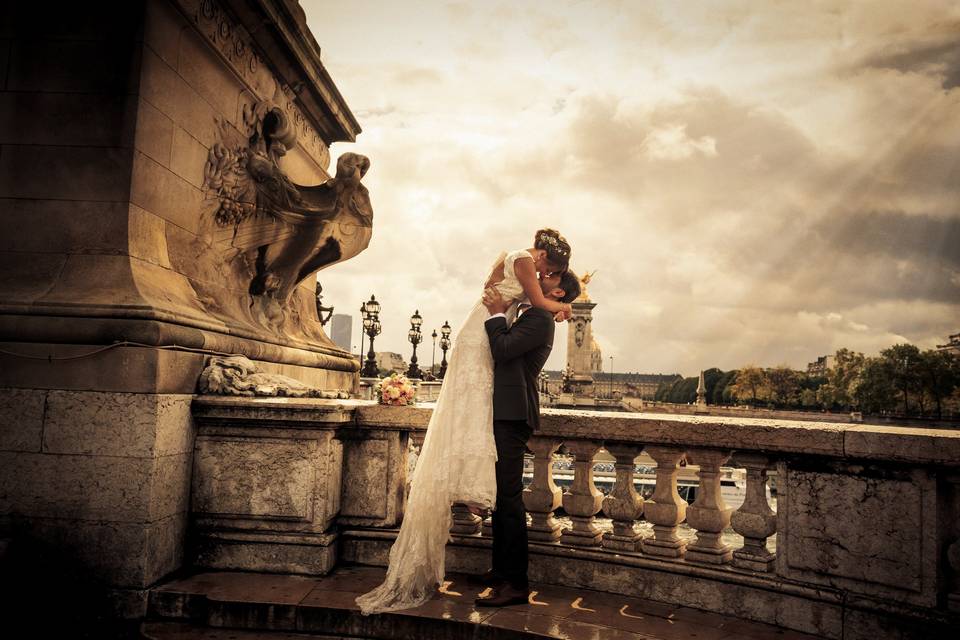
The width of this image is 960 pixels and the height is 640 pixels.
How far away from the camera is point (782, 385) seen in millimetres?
120312

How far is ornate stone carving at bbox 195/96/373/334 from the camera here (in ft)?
20.3

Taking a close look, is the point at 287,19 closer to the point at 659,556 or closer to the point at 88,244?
the point at 88,244

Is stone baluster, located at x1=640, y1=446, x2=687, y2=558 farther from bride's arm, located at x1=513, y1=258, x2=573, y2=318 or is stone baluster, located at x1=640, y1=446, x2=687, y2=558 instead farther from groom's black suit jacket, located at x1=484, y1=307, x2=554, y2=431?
bride's arm, located at x1=513, y1=258, x2=573, y2=318

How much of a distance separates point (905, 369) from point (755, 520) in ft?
322

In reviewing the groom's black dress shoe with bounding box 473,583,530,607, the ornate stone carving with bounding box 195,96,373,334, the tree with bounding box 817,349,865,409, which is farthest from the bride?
the tree with bounding box 817,349,865,409

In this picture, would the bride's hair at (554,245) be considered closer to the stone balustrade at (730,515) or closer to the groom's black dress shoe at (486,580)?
the stone balustrade at (730,515)

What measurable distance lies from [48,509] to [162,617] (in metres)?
1.00

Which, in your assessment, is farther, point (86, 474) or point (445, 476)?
point (86, 474)

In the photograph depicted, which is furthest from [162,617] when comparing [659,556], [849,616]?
[849,616]

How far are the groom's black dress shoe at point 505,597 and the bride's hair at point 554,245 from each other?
6.65ft

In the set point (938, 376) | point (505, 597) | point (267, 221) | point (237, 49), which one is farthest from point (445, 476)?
point (938, 376)

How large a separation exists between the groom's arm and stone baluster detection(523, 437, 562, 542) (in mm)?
1004

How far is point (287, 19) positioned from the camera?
23.8 feet

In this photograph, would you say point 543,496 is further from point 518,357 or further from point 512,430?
point 518,357
